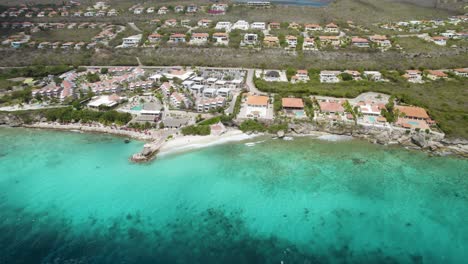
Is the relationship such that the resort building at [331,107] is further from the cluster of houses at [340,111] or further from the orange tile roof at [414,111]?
the orange tile roof at [414,111]

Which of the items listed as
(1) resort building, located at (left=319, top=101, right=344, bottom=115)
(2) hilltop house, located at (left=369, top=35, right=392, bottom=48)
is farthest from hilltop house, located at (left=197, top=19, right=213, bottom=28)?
(1) resort building, located at (left=319, top=101, right=344, bottom=115)

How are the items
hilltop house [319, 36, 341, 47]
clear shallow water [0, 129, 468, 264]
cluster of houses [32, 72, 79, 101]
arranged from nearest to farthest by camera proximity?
clear shallow water [0, 129, 468, 264], cluster of houses [32, 72, 79, 101], hilltop house [319, 36, 341, 47]

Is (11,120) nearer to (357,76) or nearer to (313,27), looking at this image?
(357,76)

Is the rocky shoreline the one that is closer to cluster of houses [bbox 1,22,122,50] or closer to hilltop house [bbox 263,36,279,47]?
hilltop house [bbox 263,36,279,47]

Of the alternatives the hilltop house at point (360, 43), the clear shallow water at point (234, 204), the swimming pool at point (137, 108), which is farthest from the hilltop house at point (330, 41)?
the swimming pool at point (137, 108)

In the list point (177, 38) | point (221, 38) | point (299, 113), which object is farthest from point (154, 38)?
point (299, 113)

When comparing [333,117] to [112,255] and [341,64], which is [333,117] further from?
[112,255]
